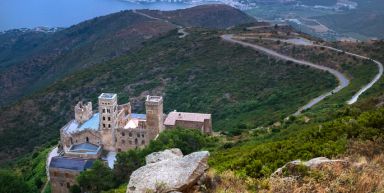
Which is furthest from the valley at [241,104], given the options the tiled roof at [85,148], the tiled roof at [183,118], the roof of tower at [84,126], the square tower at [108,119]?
the square tower at [108,119]

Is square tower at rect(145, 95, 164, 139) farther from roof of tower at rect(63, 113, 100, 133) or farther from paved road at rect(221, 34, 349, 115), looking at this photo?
paved road at rect(221, 34, 349, 115)

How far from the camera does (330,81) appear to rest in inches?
1960

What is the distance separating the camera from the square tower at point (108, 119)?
37.3 metres

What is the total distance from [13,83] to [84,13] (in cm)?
9377

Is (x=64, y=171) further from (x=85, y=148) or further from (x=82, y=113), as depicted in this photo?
(x=82, y=113)

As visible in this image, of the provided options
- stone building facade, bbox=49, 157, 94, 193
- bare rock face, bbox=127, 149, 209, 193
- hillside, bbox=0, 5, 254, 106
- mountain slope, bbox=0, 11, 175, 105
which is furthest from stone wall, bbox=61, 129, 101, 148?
mountain slope, bbox=0, 11, 175, 105

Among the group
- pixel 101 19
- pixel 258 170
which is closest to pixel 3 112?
pixel 258 170

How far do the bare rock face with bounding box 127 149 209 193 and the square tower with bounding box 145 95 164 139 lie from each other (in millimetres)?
26624

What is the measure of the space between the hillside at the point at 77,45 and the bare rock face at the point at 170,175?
77.0m

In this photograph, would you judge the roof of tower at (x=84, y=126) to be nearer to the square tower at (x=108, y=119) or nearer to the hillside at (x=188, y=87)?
the square tower at (x=108, y=119)

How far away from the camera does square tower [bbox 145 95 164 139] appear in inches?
1479

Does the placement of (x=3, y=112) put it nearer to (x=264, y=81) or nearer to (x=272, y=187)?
(x=264, y=81)

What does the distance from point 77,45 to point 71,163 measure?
3718 inches

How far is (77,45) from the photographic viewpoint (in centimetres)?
12575
